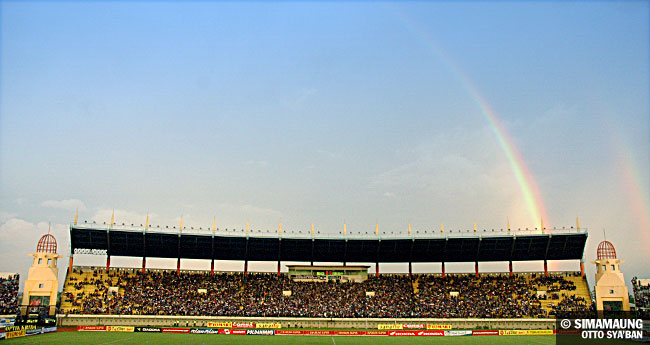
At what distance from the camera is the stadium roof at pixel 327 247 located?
73250 millimetres

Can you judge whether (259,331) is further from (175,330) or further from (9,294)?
(9,294)

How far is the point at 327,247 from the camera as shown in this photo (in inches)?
3051

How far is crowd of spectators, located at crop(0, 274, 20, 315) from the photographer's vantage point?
66625 mm

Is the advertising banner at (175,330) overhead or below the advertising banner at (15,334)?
below

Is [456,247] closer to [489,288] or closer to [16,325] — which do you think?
[489,288]

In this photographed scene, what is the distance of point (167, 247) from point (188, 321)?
15264 millimetres

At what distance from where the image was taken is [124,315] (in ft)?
210

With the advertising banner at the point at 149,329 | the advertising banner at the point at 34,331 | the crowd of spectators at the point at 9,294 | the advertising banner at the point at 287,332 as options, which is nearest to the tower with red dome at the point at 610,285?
the advertising banner at the point at 287,332

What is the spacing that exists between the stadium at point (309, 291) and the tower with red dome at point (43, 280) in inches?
6.8

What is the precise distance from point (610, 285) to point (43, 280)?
78.1 m

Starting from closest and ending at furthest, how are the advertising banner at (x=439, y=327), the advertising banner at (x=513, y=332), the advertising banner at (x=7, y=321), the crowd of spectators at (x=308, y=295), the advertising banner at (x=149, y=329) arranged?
the advertising banner at (x=7, y=321) → the advertising banner at (x=149, y=329) → the advertising banner at (x=513, y=332) → the advertising banner at (x=439, y=327) → the crowd of spectators at (x=308, y=295)

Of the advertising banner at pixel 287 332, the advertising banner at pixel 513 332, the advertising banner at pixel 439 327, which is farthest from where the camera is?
the advertising banner at pixel 439 327

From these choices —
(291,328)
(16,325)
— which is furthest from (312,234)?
(16,325)

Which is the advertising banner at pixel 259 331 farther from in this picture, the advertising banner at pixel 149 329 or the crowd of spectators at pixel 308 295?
the advertising banner at pixel 149 329
